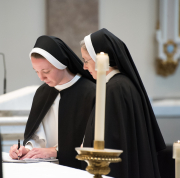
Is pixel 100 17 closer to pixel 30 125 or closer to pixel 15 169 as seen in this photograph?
pixel 30 125

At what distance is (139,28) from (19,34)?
2530 mm

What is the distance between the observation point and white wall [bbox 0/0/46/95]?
6.34 m

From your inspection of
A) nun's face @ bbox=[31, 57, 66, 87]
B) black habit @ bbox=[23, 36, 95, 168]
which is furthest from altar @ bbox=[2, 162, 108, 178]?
nun's face @ bbox=[31, 57, 66, 87]

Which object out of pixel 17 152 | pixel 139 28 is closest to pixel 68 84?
pixel 17 152

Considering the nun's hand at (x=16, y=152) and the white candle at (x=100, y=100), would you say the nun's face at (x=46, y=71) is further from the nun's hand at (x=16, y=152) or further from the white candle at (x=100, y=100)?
the white candle at (x=100, y=100)

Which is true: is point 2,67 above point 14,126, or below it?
above

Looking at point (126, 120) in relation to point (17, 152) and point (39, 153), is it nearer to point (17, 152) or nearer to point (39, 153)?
point (39, 153)

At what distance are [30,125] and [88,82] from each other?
662mm

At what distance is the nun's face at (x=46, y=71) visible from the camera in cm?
288

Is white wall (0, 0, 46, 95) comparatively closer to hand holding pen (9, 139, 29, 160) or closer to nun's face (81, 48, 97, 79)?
hand holding pen (9, 139, 29, 160)

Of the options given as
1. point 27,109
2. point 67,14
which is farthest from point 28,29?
point 27,109

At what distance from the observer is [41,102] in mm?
3098

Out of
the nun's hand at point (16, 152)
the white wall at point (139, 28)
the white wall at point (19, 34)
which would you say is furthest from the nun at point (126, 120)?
the white wall at point (139, 28)

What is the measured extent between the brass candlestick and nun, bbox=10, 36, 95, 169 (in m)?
1.85
